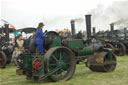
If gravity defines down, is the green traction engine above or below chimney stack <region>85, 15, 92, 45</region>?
below

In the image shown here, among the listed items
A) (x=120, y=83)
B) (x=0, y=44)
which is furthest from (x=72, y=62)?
(x=0, y=44)

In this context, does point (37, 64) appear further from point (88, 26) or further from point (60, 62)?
point (88, 26)

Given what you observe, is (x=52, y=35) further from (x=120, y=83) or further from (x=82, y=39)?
(x=120, y=83)

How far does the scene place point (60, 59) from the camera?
4.76 meters

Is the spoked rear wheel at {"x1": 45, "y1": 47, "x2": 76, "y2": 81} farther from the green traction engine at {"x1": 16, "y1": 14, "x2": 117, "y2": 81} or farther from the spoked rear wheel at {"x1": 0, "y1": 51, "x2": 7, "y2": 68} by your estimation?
the spoked rear wheel at {"x1": 0, "y1": 51, "x2": 7, "y2": 68}

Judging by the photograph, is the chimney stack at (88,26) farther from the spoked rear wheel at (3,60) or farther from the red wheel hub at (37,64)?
the spoked rear wheel at (3,60)

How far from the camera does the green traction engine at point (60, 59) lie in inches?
171

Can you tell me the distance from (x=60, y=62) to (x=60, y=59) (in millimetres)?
74

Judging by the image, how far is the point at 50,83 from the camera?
4418mm

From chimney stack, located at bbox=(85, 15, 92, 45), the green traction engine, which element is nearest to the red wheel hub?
the green traction engine

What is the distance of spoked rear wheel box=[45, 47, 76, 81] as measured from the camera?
4457 millimetres

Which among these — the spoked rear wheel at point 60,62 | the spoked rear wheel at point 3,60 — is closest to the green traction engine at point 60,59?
the spoked rear wheel at point 60,62

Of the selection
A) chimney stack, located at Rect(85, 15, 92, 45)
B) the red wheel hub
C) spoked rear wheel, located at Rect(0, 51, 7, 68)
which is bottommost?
spoked rear wheel, located at Rect(0, 51, 7, 68)

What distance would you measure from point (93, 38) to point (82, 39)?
0.66 meters
